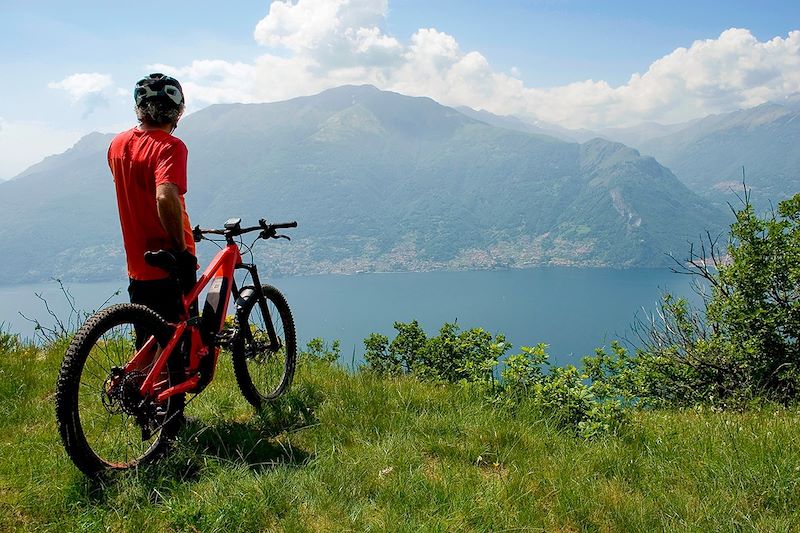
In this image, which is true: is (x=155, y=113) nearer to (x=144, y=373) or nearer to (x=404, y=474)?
(x=144, y=373)

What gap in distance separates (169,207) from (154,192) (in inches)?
12.4

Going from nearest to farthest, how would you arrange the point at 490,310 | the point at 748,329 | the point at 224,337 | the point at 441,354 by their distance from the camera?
the point at 224,337, the point at 441,354, the point at 748,329, the point at 490,310

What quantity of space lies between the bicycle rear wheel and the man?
32 cm

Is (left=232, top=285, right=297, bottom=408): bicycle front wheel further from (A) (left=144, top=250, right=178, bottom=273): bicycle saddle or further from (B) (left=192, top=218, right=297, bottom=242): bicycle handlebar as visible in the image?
(A) (left=144, top=250, right=178, bottom=273): bicycle saddle

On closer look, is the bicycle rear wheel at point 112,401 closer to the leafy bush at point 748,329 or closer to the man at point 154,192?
the man at point 154,192

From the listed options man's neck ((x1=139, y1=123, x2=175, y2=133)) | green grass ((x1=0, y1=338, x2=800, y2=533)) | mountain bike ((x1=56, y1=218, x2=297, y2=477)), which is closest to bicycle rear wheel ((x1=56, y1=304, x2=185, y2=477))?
mountain bike ((x1=56, y1=218, x2=297, y2=477))

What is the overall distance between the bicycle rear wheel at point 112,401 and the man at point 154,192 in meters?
0.32

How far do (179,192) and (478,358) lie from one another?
182 inches

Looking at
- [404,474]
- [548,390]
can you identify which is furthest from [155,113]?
[548,390]

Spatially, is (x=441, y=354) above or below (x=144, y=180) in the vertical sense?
below

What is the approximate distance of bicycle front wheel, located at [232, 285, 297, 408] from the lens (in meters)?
4.60

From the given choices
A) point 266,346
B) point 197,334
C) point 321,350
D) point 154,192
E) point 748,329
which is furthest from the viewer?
point 748,329

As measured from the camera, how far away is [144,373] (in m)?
3.38

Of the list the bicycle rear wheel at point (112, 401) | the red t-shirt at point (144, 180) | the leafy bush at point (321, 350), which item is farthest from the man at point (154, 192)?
the leafy bush at point (321, 350)
